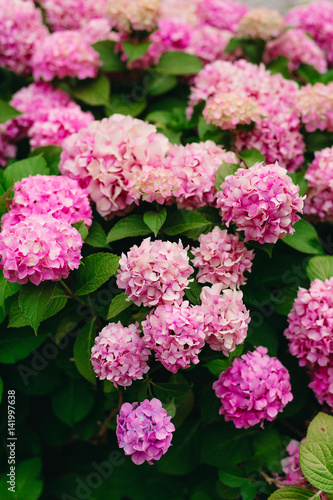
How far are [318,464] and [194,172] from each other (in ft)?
2.86

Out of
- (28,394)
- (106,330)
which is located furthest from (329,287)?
(28,394)

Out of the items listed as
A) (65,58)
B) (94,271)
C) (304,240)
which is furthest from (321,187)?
(65,58)

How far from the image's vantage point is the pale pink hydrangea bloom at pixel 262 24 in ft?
6.79

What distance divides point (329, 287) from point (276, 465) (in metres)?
0.58

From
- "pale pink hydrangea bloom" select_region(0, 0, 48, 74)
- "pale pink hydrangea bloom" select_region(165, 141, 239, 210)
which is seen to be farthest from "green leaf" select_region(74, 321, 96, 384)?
"pale pink hydrangea bloom" select_region(0, 0, 48, 74)

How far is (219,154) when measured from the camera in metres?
1.48

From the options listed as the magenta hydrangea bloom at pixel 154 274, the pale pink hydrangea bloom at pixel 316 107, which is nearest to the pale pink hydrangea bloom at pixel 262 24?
the pale pink hydrangea bloom at pixel 316 107

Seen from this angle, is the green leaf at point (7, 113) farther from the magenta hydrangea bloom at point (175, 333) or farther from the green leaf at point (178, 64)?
the magenta hydrangea bloom at point (175, 333)

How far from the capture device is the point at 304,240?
1479 mm

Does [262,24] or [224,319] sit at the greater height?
[262,24]

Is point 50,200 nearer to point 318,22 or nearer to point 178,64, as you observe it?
point 178,64

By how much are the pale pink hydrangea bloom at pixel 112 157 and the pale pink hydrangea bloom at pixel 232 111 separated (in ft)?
0.71

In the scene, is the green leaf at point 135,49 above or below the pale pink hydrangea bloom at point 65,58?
above

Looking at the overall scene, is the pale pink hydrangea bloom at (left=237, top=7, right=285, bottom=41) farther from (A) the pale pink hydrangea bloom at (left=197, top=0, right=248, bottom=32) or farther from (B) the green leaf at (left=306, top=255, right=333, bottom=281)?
(B) the green leaf at (left=306, top=255, right=333, bottom=281)
